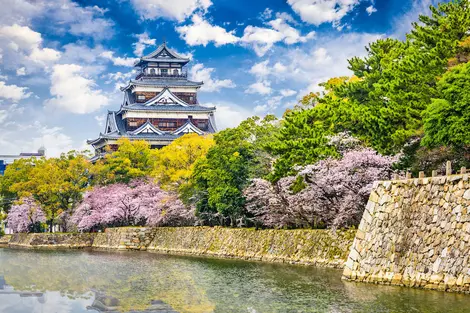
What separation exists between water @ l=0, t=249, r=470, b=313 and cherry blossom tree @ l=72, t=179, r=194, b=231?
1352 cm

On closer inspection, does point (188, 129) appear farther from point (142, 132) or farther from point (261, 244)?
point (261, 244)

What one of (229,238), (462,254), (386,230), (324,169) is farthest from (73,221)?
(462,254)

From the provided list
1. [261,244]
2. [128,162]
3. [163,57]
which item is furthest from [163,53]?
[261,244]

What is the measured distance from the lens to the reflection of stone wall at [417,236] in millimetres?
15453

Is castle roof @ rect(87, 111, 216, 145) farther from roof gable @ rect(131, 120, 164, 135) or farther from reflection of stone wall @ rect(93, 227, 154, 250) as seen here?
reflection of stone wall @ rect(93, 227, 154, 250)

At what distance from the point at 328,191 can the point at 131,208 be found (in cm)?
2253

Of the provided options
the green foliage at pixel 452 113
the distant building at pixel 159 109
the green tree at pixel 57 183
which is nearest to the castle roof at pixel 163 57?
the distant building at pixel 159 109

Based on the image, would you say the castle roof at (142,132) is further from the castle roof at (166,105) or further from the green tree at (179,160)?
the green tree at (179,160)

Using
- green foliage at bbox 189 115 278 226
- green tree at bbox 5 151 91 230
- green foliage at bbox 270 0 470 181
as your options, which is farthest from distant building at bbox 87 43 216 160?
green foliage at bbox 270 0 470 181

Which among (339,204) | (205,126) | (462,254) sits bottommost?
(462,254)

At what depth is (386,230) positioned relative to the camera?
18.5m

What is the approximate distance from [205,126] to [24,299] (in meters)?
45.9

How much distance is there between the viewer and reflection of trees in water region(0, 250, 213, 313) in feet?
55.5

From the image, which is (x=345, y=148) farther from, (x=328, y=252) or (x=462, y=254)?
(x=462, y=254)
